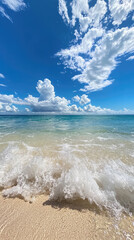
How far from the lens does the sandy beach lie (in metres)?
1.94

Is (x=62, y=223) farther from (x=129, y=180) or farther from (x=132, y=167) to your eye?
(x=132, y=167)

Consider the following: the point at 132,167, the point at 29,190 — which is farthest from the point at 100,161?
the point at 29,190

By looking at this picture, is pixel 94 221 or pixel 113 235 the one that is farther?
pixel 94 221

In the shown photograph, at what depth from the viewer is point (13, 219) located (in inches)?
88.0

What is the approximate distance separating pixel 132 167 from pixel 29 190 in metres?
4.61

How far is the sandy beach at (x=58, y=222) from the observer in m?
1.94

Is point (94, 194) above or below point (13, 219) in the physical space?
above

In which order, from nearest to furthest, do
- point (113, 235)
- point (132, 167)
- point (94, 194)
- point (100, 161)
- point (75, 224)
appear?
1. point (113, 235)
2. point (75, 224)
3. point (94, 194)
4. point (132, 167)
5. point (100, 161)

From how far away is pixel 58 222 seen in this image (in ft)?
7.16

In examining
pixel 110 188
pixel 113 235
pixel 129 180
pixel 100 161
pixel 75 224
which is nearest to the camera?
pixel 113 235

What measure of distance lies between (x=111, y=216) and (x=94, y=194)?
0.58 meters

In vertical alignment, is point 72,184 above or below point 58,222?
above

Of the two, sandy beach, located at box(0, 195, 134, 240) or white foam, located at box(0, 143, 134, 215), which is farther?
white foam, located at box(0, 143, 134, 215)

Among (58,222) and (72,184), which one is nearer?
(58,222)
